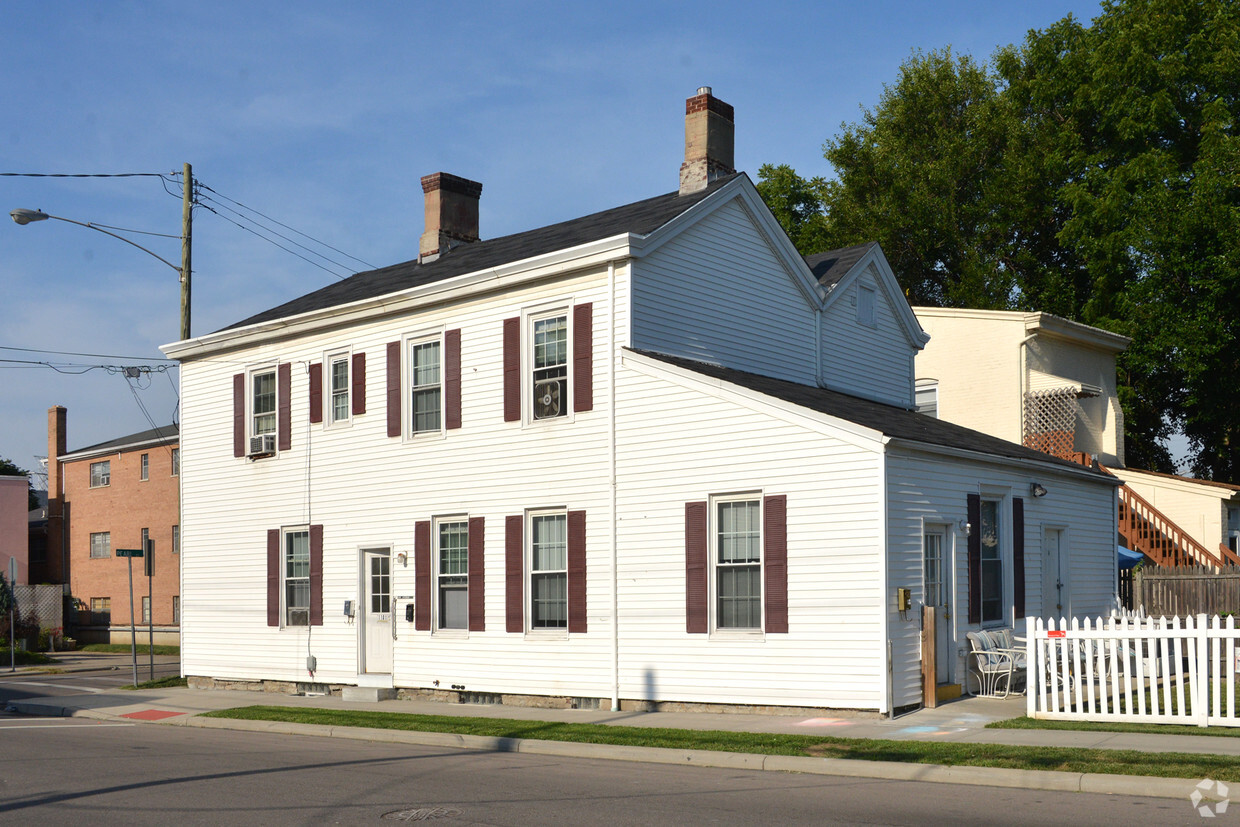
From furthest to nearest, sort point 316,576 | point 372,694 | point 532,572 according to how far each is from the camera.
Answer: point 316,576
point 372,694
point 532,572

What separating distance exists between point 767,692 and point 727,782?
195 inches

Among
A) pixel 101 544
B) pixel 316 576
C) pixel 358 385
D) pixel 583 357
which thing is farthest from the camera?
pixel 101 544

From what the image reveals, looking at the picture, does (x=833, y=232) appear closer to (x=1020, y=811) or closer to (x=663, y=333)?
(x=663, y=333)

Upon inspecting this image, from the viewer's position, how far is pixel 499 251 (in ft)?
76.1

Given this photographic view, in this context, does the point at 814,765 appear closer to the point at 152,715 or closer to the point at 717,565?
the point at 717,565

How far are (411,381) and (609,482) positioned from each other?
4931mm

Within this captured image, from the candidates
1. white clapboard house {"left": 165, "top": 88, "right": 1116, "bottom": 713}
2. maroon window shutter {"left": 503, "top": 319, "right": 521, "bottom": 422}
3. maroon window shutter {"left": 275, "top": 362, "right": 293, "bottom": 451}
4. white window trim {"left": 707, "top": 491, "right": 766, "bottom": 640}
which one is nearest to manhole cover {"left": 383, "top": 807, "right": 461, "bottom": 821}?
white clapboard house {"left": 165, "top": 88, "right": 1116, "bottom": 713}

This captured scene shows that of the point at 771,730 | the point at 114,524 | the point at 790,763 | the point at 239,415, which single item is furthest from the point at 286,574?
the point at 114,524

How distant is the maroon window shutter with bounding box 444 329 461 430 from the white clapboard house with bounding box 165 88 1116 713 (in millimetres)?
38

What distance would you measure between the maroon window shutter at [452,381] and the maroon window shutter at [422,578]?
1888 mm

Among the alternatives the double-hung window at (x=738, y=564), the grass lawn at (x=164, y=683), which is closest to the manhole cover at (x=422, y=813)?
the double-hung window at (x=738, y=564)

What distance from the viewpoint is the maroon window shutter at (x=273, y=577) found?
23.2 m

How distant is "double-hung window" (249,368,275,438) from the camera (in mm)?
23922

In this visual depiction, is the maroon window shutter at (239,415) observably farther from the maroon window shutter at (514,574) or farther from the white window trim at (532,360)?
the white window trim at (532,360)
